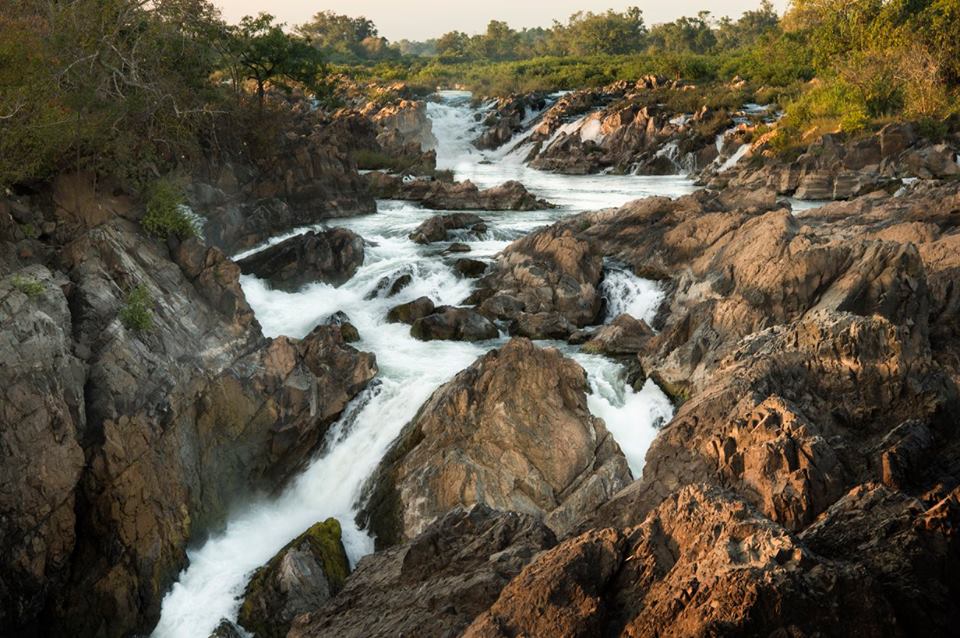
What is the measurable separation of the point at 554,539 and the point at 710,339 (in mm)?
8897

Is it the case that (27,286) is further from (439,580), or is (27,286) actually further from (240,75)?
(240,75)

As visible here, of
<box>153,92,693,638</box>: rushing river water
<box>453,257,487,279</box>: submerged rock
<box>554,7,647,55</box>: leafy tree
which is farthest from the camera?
<box>554,7,647,55</box>: leafy tree

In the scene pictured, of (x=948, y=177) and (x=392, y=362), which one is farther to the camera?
(x=948, y=177)

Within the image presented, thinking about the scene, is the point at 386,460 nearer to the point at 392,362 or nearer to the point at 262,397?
the point at 262,397

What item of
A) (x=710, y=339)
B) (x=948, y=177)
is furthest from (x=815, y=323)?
(x=948, y=177)

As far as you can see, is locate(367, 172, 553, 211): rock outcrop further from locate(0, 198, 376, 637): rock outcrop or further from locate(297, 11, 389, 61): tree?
locate(297, 11, 389, 61): tree

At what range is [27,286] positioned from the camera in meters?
11.0

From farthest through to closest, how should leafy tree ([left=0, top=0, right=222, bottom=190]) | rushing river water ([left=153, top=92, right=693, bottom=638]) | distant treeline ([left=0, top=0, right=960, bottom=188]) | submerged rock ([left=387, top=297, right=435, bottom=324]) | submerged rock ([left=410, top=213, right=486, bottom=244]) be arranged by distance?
1. submerged rock ([left=410, top=213, right=486, bottom=244])
2. submerged rock ([left=387, top=297, right=435, bottom=324])
3. distant treeline ([left=0, top=0, right=960, bottom=188])
4. leafy tree ([left=0, top=0, right=222, bottom=190])
5. rushing river water ([left=153, top=92, right=693, bottom=638])

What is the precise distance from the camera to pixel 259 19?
29469mm

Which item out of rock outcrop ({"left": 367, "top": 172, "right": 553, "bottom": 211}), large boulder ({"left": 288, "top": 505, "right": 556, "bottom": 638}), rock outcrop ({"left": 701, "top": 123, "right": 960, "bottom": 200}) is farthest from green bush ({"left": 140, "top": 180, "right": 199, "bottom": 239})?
rock outcrop ({"left": 701, "top": 123, "right": 960, "bottom": 200})

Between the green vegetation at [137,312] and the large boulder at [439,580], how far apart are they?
6.30m

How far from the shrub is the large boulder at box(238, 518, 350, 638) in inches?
203

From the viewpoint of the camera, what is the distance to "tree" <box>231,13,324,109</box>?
1135 inches

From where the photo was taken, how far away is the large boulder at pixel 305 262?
20484 millimetres
